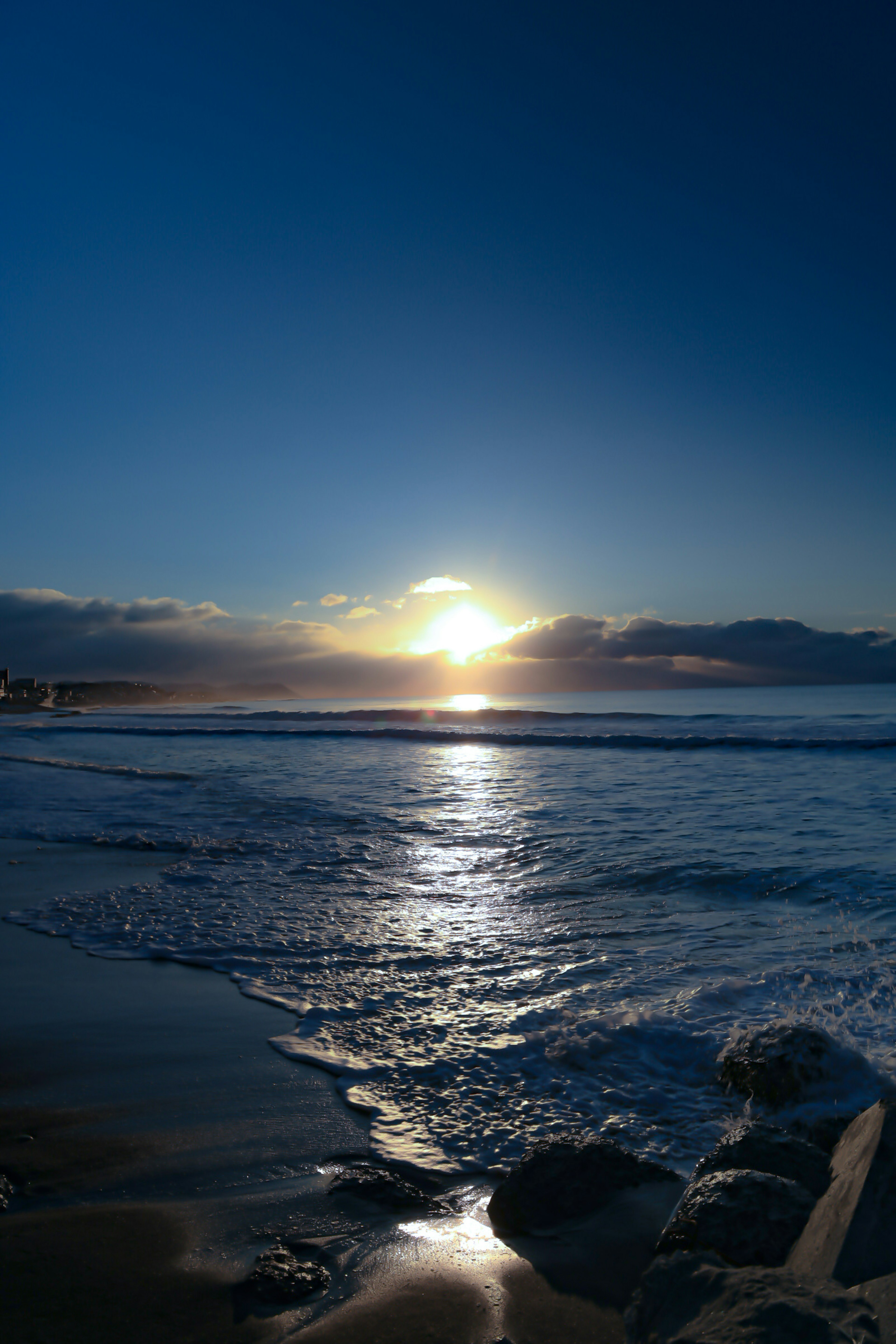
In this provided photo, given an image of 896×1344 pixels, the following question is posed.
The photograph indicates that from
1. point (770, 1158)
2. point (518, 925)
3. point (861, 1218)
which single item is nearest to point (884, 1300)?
point (861, 1218)

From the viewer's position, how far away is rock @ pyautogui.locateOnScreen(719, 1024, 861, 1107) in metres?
3.45

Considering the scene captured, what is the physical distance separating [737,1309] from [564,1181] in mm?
984

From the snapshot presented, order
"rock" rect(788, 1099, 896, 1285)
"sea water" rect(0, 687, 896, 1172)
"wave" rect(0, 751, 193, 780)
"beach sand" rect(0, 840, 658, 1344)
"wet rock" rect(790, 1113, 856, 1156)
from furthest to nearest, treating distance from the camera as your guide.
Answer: "wave" rect(0, 751, 193, 780), "sea water" rect(0, 687, 896, 1172), "wet rock" rect(790, 1113, 856, 1156), "beach sand" rect(0, 840, 658, 1344), "rock" rect(788, 1099, 896, 1285)

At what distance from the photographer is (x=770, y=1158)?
8.68 ft

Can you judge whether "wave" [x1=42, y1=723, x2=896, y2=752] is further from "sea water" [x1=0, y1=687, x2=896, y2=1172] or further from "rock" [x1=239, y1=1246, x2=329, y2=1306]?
"rock" [x1=239, y1=1246, x2=329, y2=1306]

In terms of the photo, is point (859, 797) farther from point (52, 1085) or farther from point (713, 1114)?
point (52, 1085)

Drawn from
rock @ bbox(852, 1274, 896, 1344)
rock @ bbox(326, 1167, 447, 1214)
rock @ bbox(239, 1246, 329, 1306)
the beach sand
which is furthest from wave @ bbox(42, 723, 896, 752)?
rock @ bbox(852, 1274, 896, 1344)

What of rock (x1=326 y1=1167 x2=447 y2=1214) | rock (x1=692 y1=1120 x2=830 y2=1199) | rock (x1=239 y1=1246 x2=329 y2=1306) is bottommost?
rock (x1=326 y1=1167 x2=447 y2=1214)

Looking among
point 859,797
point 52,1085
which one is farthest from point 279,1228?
point 859,797

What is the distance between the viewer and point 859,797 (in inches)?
492

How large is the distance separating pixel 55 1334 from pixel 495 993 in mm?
3186

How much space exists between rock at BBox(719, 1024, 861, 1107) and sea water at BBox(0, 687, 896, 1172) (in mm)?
85

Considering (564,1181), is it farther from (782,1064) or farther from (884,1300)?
(782,1064)

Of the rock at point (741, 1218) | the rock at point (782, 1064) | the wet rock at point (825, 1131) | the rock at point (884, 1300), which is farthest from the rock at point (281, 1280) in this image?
the rock at point (782, 1064)
